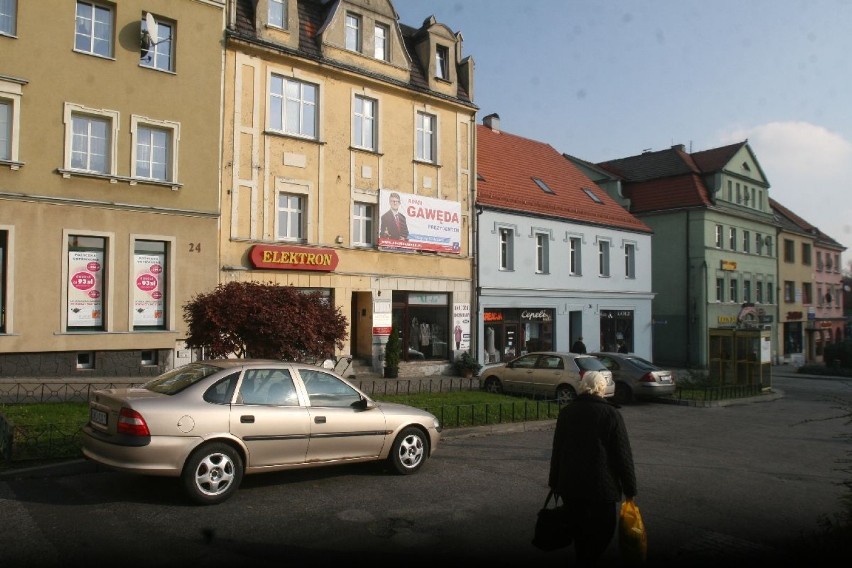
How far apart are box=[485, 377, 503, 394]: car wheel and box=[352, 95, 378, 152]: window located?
332 inches

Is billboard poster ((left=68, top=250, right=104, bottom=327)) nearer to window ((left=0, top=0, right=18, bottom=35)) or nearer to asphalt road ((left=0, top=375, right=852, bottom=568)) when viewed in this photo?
window ((left=0, top=0, right=18, bottom=35))

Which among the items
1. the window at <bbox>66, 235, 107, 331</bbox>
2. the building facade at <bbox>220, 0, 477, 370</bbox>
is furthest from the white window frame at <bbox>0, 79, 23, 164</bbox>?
the building facade at <bbox>220, 0, 477, 370</bbox>

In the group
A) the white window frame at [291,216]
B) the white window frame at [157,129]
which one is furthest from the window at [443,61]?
the white window frame at [157,129]

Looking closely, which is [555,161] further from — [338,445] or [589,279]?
[338,445]

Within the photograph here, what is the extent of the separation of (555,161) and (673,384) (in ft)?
57.7

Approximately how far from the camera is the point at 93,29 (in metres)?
17.0

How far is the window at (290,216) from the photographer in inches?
793

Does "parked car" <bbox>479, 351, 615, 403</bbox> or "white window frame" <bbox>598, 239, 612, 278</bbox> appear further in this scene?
"white window frame" <bbox>598, 239, 612, 278</bbox>

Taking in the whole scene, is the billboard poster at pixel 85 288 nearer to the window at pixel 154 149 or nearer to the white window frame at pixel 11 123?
the window at pixel 154 149

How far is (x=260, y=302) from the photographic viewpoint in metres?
12.3

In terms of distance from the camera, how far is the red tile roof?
90.7ft

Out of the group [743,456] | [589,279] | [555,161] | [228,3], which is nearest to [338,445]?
[743,456]

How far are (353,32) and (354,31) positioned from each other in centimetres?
7

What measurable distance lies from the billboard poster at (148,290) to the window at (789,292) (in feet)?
153
